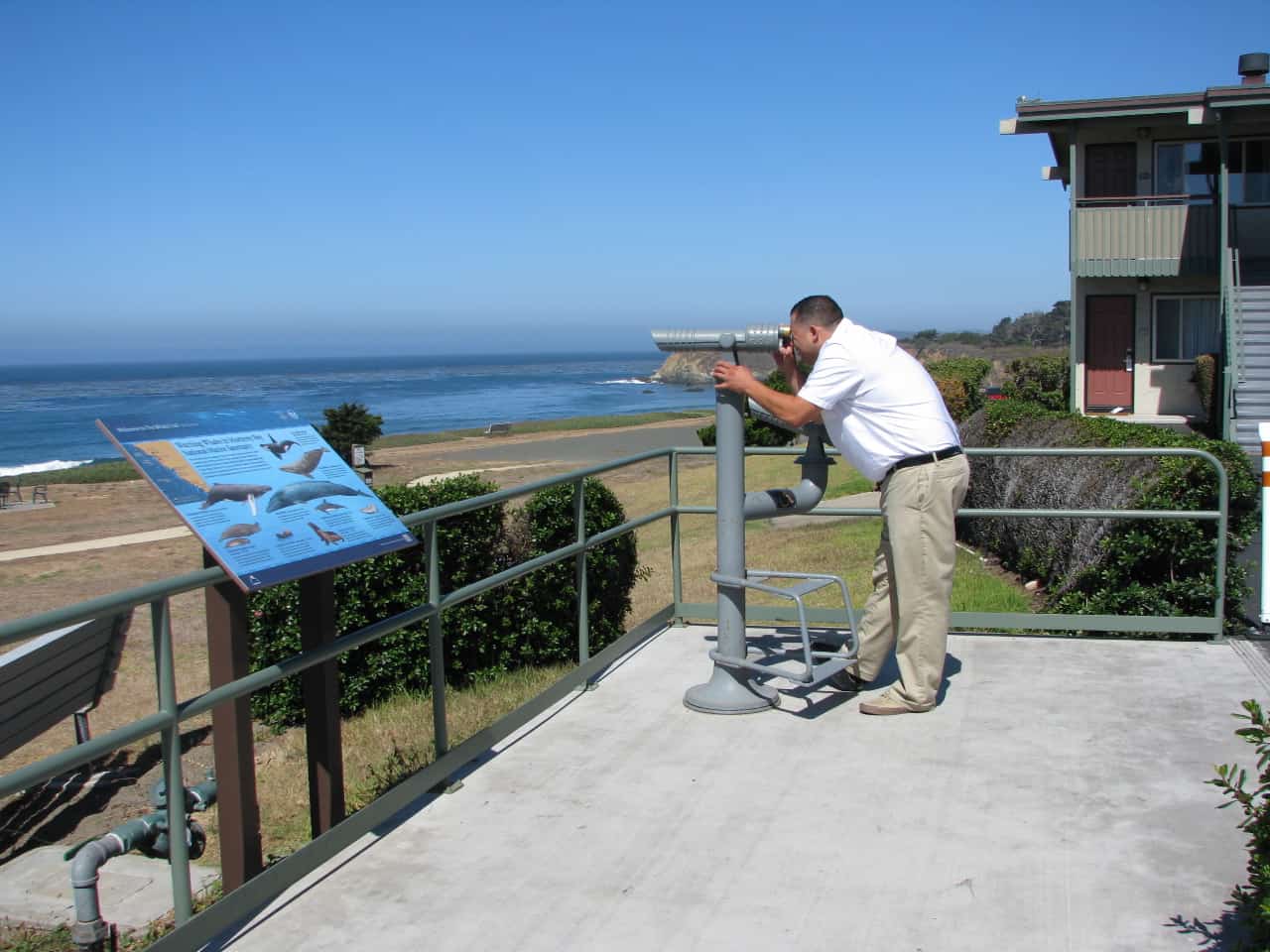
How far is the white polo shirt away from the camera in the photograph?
4883 millimetres

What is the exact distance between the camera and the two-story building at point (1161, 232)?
64.8 feet

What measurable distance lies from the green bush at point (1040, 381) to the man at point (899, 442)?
2083cm

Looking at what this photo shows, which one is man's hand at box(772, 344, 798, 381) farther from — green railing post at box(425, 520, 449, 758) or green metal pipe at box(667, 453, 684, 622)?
green railing post at box(425, 520, 449, 758)

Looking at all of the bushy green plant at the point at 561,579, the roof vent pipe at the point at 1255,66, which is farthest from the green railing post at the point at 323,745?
the roof vent pipe at the point at 1255,66

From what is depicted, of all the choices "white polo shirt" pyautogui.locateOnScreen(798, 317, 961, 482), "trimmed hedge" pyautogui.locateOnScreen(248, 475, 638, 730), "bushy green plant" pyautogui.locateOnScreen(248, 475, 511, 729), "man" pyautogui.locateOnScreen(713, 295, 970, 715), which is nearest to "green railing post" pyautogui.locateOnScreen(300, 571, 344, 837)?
"man" pyautogui.locateOnScreen(713, 295, 970, 715)

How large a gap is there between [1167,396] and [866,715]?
66.5ft

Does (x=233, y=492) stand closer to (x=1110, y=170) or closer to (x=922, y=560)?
(x=922, y=560)

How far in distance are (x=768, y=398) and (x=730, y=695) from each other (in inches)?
53.1

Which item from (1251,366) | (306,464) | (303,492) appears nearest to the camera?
(303,492)

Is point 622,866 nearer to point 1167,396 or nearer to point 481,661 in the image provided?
point 481,661

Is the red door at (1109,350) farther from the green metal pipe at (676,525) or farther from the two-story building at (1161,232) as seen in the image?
the green metal pipe at (676,525)

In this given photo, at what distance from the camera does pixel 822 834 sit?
3.91 m

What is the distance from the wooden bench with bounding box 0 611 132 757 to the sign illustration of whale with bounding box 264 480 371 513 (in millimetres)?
2511

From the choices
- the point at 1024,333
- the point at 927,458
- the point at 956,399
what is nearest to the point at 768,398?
the point at 927,458
